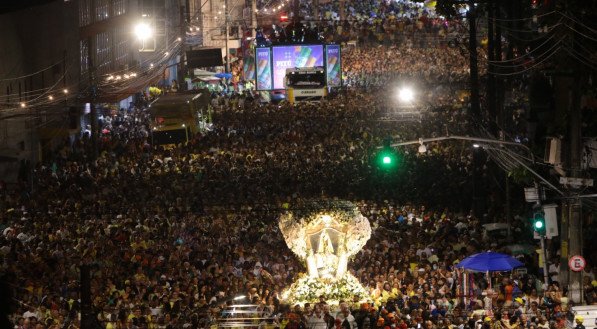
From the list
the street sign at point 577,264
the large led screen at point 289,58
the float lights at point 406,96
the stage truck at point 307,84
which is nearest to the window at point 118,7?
the large led screen at point 289,58

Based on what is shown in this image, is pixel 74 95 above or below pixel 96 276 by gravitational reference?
above

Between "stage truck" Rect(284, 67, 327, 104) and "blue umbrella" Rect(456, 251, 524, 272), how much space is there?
25.8 m

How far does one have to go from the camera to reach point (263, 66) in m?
45.9

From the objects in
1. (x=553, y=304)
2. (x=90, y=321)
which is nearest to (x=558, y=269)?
(x=553, y=304)

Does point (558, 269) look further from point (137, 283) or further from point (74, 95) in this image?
point (74, 95)

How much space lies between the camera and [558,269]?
21906 mm

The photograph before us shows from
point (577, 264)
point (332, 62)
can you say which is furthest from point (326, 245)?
point (332, 62)

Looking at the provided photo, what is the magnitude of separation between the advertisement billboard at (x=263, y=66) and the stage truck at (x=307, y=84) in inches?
34.0

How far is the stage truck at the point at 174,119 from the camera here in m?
40.1

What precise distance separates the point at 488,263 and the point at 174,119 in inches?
889

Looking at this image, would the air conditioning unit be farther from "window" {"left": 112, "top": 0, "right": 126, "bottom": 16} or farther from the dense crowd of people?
"window" {"left": 112, "top": 0, "right": 126, "bottom": 16}

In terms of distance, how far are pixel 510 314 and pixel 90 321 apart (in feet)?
22.6

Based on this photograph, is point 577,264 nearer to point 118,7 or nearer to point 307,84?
point 307,84

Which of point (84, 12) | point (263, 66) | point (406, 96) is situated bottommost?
point (406, 96)
